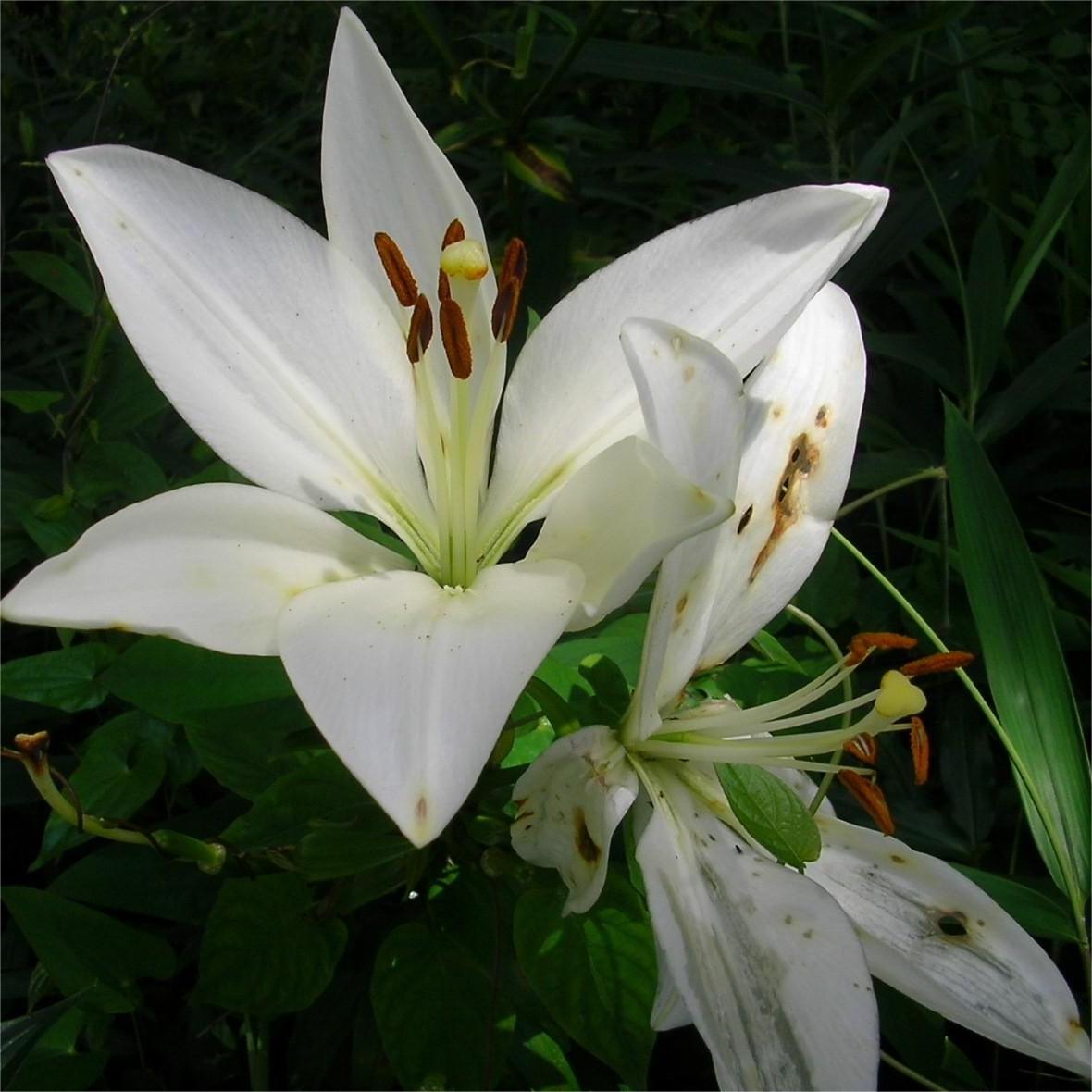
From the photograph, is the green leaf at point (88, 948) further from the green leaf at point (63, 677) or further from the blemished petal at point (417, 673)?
the blemished petal at point (417, 673)

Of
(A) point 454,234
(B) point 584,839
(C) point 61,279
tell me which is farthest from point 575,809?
(C) point 61,279

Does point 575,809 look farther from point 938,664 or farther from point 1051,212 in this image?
point 1051,212

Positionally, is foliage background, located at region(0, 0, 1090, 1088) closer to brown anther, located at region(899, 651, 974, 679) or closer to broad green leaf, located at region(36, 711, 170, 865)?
broad green leaf, located at region(36, 711, 170, 865)

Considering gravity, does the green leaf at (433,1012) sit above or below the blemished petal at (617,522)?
below

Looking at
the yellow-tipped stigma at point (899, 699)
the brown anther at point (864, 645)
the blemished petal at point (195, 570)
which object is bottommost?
the brown anther at point (864, 645)

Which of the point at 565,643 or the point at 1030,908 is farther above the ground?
the point at 565,643

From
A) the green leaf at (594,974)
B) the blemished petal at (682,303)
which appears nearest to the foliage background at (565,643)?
the green leaf at (594,974)

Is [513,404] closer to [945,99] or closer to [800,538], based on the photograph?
[800,538]
